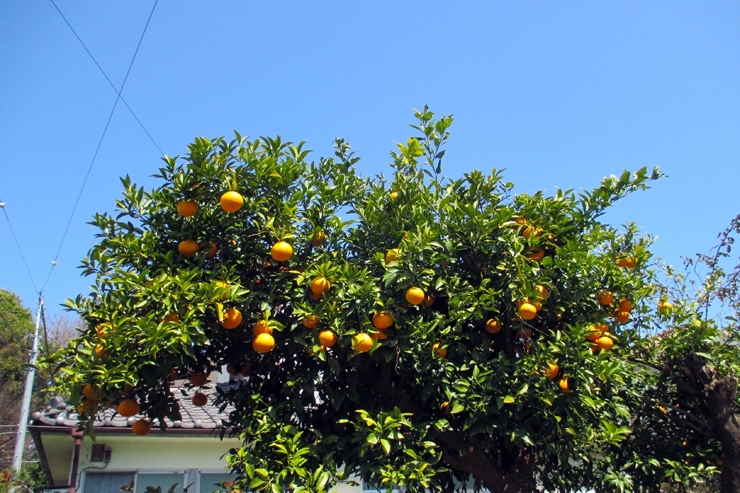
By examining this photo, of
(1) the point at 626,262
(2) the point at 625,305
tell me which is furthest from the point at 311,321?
(1) the point at 626,262

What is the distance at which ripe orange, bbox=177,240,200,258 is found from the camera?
3.60 m

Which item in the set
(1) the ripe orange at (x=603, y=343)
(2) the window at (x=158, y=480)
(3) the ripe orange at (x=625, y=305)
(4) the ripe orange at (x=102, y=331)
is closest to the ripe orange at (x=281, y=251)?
(4) the ripe orange at (x=102, y=331)

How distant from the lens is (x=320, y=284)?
340cm

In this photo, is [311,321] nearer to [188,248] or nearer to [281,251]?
[281,251]

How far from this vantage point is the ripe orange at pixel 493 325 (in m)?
3.67

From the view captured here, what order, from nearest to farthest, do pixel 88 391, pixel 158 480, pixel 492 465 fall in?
pixel 88 391, pixel 492 465, pixel 158 480

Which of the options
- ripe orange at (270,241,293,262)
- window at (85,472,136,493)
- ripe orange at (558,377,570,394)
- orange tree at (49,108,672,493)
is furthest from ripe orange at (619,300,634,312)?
window at (85,472,136,493)

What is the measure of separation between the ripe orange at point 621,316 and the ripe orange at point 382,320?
1.53m

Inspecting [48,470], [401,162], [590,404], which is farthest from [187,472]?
[590,404]

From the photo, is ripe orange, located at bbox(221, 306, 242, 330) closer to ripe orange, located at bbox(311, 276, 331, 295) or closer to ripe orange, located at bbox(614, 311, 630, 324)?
ripe orange, located at bbox(311, 276, 331, 295)

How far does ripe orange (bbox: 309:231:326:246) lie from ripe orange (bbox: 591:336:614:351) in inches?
69.0

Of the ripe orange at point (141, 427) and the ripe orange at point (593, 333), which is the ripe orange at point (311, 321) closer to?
the ripe orange at point (141, 427)

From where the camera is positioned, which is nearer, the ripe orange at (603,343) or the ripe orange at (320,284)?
the ripe orange at (320,284)

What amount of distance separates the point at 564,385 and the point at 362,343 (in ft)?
3.76
